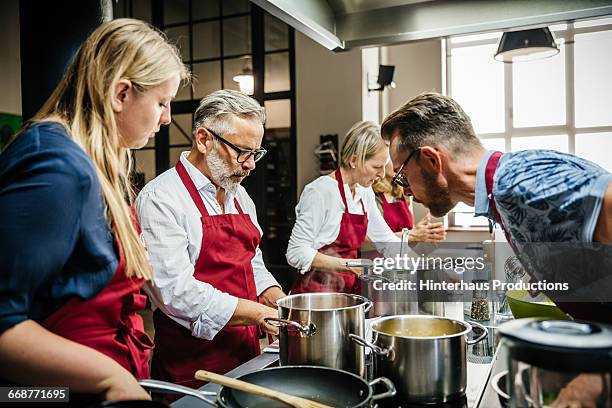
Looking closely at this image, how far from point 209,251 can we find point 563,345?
1175 mm

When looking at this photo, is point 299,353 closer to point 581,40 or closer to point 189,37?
point 189,37

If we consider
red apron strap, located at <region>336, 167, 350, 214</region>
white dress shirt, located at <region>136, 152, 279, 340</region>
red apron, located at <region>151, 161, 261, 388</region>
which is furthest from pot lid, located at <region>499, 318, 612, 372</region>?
red apron strap, located at <region>336, 167, 350, 214</region>

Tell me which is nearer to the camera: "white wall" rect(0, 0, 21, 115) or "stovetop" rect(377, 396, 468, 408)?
"stovetop" rect(377, 396, 468, 408)

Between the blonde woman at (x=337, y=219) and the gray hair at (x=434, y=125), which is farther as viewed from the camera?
the blonde woman at (x=337, y=219)

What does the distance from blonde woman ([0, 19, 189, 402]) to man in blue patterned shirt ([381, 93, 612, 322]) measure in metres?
0.75

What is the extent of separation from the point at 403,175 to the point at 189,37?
482 cm

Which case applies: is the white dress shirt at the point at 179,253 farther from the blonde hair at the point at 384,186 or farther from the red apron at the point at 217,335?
the blonde hair at the point at 384,186

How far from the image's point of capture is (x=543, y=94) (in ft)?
19.2

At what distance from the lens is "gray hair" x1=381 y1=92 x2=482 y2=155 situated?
4.58ft

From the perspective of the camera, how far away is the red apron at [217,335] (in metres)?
1.54

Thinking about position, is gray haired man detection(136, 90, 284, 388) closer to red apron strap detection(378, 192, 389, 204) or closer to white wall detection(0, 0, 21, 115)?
red apron strap detection(378, 192, 389, 204)

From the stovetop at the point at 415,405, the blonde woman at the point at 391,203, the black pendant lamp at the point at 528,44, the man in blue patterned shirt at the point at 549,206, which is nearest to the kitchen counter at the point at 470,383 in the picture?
the stovetop at the point at 415,405

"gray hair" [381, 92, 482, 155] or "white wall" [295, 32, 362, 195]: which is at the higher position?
"white wall" [295, 32, 362, 195]

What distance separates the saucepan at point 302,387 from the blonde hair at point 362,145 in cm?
184
